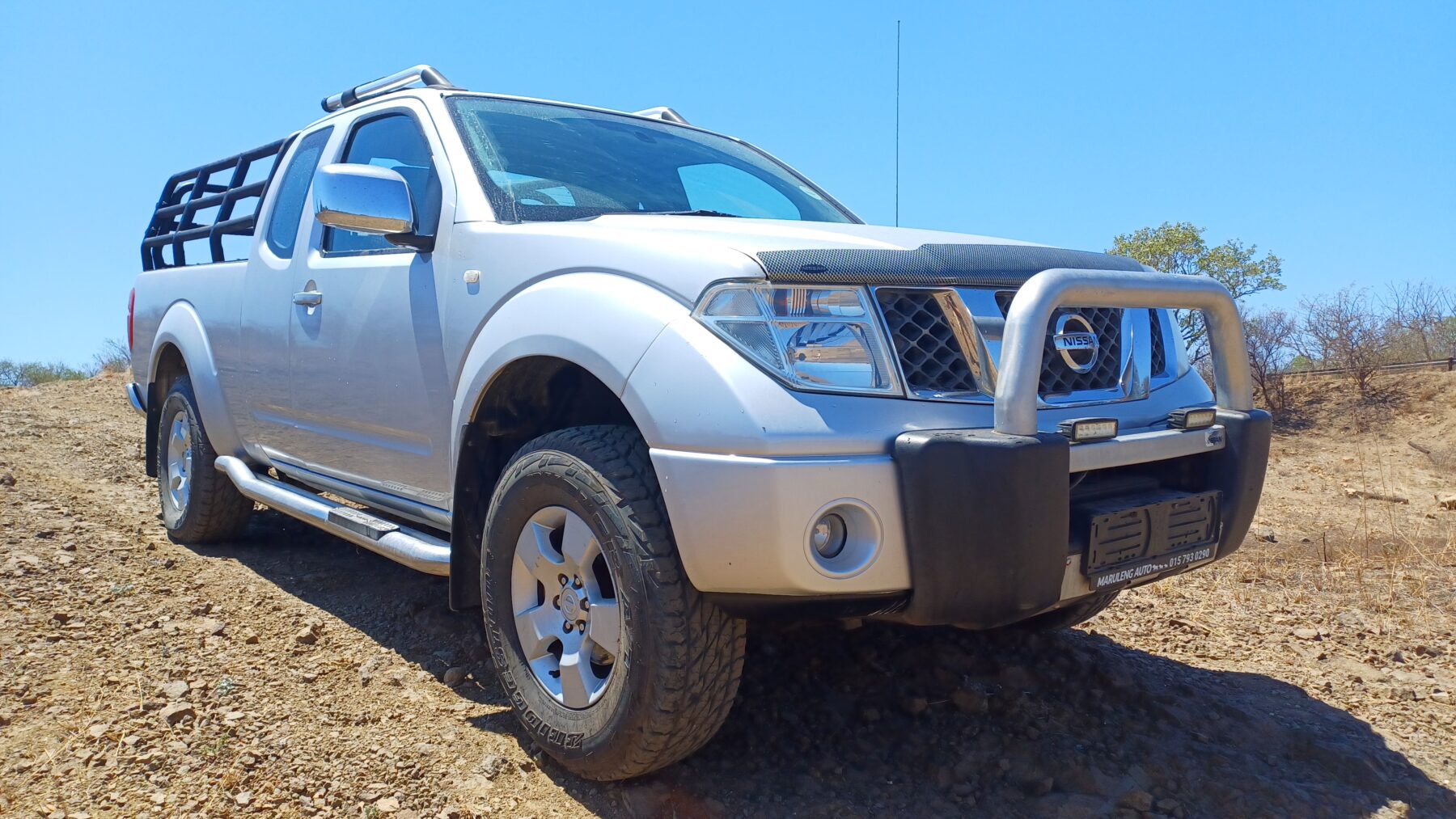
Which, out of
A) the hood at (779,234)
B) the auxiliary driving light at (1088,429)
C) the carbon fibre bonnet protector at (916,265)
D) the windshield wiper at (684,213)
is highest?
the windshield wiper at (684,213)

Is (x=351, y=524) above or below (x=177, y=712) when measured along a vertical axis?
above

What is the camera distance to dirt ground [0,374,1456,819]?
255cm

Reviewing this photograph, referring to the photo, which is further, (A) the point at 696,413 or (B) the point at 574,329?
(B) the point at 574,329

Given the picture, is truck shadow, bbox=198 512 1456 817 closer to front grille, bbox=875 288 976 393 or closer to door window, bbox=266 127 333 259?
front grille, bbox=875 288 976 393

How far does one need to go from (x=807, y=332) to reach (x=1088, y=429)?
662 millimetres

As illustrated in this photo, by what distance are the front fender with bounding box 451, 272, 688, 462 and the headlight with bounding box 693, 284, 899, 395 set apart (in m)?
0.12

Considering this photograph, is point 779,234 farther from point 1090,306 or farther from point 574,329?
point 1090,306

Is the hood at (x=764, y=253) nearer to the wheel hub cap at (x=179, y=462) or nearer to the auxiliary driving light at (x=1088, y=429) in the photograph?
the auxiliary driving light at (x=1088, y=429)

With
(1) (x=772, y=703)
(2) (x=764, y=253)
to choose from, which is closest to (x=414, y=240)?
(2) (x=764, y=253)

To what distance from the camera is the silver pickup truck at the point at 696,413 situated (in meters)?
2.11

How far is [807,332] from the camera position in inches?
86.8

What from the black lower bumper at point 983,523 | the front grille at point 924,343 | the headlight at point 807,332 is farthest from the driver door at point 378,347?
Result: the black lower bumper at point 983,523

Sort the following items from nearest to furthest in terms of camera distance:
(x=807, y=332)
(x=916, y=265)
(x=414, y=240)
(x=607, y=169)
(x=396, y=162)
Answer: (x=807, y=332)
(x=916, y=265)
(x=414, y=240)
(x=607, y=169)
(x=396, y=162)

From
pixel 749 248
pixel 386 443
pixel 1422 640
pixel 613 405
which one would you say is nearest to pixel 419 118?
pixel 386 443
